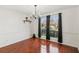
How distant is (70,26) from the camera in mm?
4531

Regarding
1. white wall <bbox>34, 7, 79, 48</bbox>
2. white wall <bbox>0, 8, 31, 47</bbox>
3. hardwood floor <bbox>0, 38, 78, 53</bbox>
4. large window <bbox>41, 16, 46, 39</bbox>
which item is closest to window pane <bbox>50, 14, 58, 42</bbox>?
white wall <bbox>34, 7, 79, 48</bbox>

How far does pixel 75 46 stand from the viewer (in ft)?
14.0

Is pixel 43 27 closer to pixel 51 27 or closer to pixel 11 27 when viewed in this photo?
pixel 51 27

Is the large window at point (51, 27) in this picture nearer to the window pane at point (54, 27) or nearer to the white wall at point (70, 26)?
the window pane at point (54, 27)

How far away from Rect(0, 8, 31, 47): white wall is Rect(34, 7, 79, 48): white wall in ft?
9.10

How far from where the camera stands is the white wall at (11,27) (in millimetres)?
4465

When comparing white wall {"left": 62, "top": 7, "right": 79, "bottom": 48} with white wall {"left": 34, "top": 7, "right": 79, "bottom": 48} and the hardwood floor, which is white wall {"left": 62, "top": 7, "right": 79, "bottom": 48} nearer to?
white wall {"left": 34, "top": 7, "right": 79, "bottom": 48}

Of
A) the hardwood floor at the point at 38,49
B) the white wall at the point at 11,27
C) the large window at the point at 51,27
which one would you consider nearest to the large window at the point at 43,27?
the large window at the point at 51,27

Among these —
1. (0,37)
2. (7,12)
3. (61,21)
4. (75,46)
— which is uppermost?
(7,12)

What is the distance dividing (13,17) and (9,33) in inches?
40.2

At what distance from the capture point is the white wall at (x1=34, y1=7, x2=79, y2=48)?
422 cm

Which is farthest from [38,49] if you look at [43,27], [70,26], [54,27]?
[43,27]
